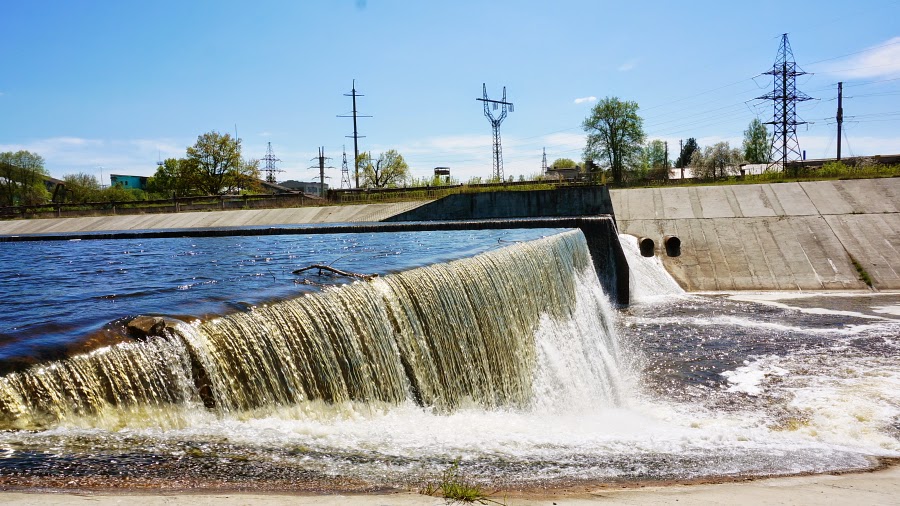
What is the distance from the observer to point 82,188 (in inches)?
2817

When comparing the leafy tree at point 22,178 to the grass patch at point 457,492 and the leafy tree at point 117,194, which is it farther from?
the grass patch at point 457,492

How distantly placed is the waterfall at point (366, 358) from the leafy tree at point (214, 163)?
47561mm

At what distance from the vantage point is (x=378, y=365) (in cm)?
595

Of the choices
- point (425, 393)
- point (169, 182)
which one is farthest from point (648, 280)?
point (169, 182)

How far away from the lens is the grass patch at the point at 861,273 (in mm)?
17703

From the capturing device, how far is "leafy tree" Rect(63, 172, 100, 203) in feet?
226

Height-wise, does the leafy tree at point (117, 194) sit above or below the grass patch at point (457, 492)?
above

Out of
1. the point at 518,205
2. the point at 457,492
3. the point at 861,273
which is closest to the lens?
the point at 457,492

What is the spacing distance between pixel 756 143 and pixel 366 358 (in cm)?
9156

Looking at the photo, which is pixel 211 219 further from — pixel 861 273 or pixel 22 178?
pixel 22 178

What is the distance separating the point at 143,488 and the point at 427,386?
3448 millimetres

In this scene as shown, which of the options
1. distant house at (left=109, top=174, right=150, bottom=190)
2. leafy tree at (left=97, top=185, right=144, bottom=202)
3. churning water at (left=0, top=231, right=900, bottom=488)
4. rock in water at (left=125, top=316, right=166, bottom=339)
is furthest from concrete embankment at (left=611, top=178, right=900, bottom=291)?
distant house at (left=109, top=174, right=150, bottom=190)

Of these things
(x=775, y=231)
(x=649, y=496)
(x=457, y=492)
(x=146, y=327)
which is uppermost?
(x=146, y=327)

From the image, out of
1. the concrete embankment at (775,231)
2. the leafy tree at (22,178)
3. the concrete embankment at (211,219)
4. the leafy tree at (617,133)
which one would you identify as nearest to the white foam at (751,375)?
the concrete embankment at (775,231)
